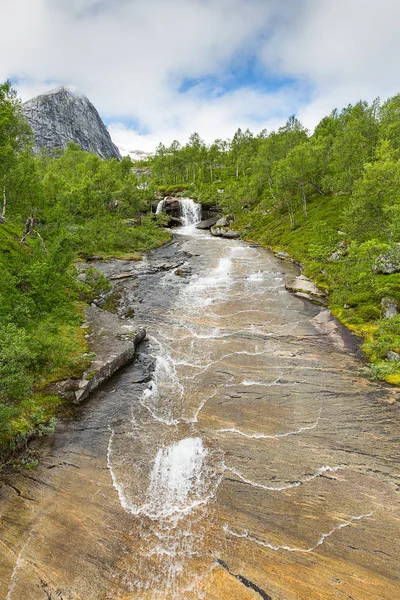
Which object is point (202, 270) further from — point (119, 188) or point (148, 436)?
point (119, 188)

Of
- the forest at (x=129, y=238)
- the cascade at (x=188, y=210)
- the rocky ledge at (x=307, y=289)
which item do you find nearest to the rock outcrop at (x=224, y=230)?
the forest at (x=129, y=238)

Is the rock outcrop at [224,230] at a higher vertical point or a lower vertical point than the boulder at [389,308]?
higher

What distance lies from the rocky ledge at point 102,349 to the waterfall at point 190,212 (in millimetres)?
62289

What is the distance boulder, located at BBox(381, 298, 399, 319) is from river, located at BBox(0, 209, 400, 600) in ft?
16.3

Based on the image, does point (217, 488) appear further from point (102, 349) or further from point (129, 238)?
point (129, 238)

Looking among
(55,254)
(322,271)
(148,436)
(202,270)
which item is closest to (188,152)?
(202,270)

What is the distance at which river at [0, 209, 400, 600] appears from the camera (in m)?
9.09

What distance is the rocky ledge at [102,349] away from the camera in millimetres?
16875

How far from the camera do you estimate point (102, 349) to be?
20438mm

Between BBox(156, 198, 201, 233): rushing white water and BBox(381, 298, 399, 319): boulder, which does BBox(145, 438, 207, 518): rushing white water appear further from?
BBox(156, 198, 201, 233): rushing white water

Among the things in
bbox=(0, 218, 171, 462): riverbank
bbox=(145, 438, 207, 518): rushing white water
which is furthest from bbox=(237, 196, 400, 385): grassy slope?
bbox=(0, 218, 171, 462): riverbank

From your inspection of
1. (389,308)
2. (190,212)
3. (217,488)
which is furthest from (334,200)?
(217,488)

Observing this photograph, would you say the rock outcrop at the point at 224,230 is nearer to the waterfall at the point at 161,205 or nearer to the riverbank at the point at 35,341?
the waterfall at the point at 161,205

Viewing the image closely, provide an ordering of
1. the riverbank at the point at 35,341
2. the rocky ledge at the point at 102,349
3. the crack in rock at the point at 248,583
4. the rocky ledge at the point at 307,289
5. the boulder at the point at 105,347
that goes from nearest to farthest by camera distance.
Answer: the crack in rock at the point at 248,583
the riverbank at the point at 35,341
the rocky ledge at the point at 102,349
the boulder at the point at 105,347
the rocky ledge at the point at 307,289
